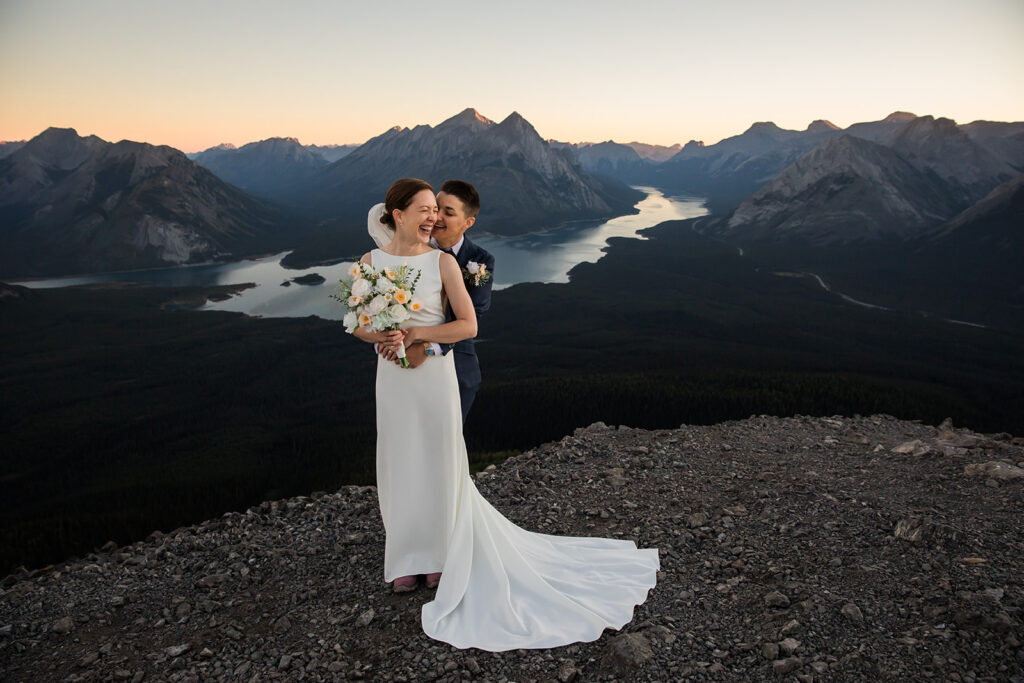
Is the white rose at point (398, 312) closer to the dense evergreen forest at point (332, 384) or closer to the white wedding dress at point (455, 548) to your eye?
the white wedding dress at point (455, 548)

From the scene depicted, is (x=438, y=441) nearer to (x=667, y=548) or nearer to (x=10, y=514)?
(x=667, y=548)

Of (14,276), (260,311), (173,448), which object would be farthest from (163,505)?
(14,276)

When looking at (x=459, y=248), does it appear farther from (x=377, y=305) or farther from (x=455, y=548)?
(x=455, y=548)

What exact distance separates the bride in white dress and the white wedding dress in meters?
0.01

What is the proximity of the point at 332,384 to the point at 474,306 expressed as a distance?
228ft

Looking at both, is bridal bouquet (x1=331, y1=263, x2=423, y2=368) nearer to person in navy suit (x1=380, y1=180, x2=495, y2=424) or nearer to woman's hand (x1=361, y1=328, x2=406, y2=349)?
woman's hand (x1=361, y1=328, x2=406, y2=349)

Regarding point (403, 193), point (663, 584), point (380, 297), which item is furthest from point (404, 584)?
point (403, 193)

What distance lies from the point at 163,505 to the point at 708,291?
111423mm

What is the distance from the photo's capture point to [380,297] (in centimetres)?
539

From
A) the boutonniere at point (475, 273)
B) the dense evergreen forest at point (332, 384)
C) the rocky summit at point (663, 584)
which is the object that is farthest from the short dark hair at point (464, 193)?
the dense evergreen forest at point (332, 384)

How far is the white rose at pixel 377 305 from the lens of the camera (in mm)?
5379

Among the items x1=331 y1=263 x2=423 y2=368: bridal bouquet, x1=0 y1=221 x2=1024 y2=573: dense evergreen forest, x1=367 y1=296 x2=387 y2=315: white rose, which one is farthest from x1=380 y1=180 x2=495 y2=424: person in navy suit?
x1=0 y1=221 x2=1024 y2=573: dense evergreen forest

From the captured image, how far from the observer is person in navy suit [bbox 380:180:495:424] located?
582cm

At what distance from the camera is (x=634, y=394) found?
177 feet
